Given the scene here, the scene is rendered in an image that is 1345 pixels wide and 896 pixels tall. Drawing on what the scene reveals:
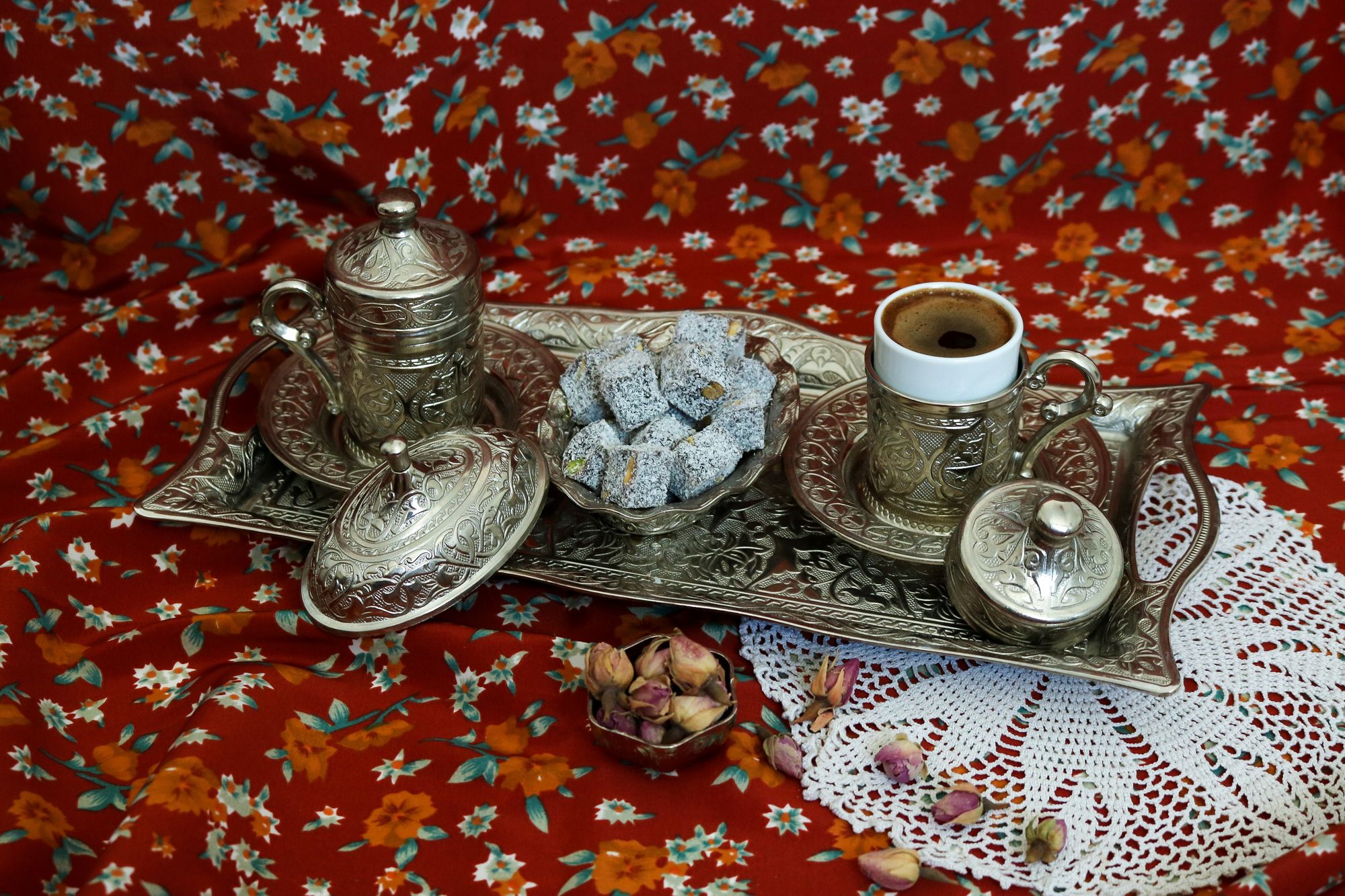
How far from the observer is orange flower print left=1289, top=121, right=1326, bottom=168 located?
82.9 inches

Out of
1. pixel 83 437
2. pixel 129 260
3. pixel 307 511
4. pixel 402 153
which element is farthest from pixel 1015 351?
pixel 129 260

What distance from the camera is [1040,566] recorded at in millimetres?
1271

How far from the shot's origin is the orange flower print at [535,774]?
1.30m

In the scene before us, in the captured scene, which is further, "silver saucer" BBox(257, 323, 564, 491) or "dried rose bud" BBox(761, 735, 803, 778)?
"silver saucer" BBox(257, 323, 564, 491)

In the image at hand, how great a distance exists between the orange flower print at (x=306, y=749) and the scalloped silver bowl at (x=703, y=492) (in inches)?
15.5

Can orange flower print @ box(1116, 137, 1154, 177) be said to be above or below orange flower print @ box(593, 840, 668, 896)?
above

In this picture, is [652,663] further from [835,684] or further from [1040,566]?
[1040,566]

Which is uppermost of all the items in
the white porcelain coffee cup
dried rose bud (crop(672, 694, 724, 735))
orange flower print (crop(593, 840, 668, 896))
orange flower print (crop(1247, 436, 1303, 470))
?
the white porcelain coffee cup

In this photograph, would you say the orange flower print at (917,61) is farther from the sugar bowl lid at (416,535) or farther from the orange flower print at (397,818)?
the orange flower print at (397,818)

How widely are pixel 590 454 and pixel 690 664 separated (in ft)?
0.92

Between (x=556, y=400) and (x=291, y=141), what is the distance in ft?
2.91

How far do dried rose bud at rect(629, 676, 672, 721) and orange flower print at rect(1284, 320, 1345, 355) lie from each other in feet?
4.20

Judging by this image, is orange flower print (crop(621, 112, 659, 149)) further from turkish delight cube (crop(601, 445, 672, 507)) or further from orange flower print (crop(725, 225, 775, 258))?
turkish delight cube (crop(601, 445, 672, 507))

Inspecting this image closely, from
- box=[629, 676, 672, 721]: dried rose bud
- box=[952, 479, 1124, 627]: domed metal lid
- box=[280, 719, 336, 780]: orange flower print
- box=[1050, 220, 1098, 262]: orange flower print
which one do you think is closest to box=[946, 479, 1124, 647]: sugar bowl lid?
box=[952, 479, 1124, 627]: domed metal lid
